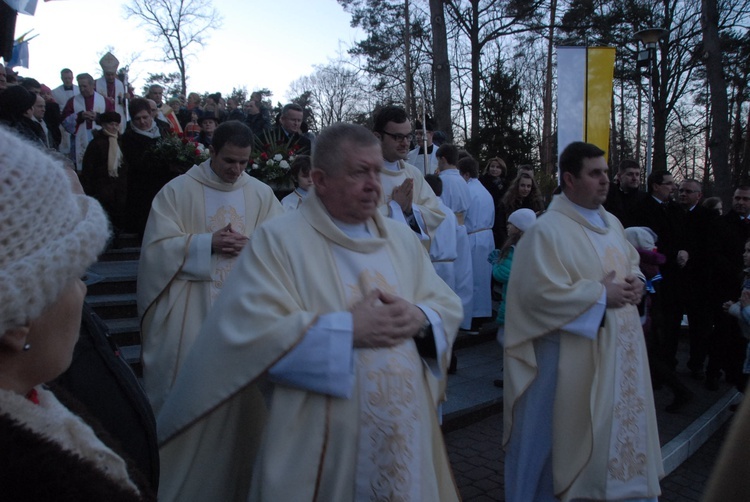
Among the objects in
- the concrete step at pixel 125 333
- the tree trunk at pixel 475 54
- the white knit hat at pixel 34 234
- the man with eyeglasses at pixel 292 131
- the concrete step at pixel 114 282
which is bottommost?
the concrete step at pixel 125 333

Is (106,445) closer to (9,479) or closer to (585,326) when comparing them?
(9,479)

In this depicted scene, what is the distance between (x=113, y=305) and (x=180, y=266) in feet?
11.0

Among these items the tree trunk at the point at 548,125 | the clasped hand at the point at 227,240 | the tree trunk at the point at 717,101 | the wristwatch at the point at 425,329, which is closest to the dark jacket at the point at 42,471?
the wristwatch at the point at 425,329

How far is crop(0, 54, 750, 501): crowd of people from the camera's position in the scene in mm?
1213

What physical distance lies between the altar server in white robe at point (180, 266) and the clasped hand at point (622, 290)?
228 centimetres

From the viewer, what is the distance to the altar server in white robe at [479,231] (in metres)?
8.93

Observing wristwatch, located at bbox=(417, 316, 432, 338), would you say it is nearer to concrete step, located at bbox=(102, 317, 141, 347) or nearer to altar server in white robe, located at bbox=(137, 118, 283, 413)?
altar server in white robe, located at bbox=(137, 118, 283, 413)

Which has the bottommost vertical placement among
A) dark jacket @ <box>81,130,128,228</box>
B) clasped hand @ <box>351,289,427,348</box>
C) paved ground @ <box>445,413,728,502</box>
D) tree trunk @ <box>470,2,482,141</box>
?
paved ground @ <box>445,413,728,502</box>

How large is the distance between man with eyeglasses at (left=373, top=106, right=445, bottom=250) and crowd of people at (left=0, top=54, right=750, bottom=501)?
2 cm

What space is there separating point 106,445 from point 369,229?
5.54ft

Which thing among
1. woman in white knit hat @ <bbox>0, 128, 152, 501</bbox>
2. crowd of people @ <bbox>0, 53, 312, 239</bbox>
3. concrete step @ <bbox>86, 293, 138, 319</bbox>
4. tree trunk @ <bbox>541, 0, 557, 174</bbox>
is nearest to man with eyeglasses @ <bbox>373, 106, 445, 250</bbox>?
crowd of people @ <bbox>0, 53, 312, 239</bbox>

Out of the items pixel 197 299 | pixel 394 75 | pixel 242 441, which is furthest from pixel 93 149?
pixel 394 75

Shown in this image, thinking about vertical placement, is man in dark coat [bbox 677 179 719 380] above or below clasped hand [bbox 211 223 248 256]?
below

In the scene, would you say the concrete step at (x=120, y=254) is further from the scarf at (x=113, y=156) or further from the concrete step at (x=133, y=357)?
the concrete step at (x=133, y=357)
